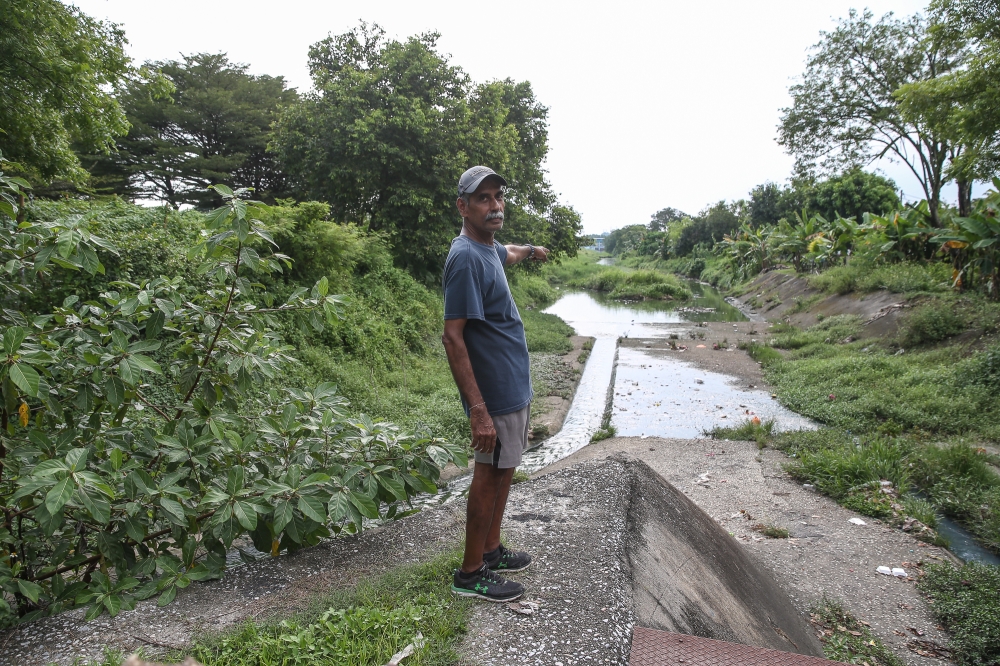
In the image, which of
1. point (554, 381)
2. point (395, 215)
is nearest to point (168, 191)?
point (395, 215)

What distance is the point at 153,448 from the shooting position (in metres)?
2.99

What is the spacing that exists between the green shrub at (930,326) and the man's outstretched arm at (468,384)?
11.2 metres

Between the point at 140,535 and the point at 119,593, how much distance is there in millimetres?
234

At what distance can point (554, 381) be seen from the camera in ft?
40.6

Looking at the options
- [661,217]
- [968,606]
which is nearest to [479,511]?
[968,606]

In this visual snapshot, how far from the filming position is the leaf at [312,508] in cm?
278

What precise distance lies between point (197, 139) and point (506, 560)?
2358 cm

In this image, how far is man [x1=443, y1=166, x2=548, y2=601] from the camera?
249cm

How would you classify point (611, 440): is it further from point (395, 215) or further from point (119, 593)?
point (395, 215)

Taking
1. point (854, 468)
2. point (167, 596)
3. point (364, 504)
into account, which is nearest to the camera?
point (167, 596)

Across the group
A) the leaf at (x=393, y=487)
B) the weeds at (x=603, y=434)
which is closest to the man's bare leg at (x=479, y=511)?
the leaf at (x=393, y=487)

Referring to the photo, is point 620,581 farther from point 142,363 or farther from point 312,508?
point 142,363

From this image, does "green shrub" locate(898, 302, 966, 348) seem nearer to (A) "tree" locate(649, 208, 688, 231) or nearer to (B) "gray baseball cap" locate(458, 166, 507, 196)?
(B) "gray baseball cap" locate(458, 166, 507, 196)

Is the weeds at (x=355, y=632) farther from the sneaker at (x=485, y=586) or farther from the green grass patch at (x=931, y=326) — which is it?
the green grass patch at (x=931, y=326)
